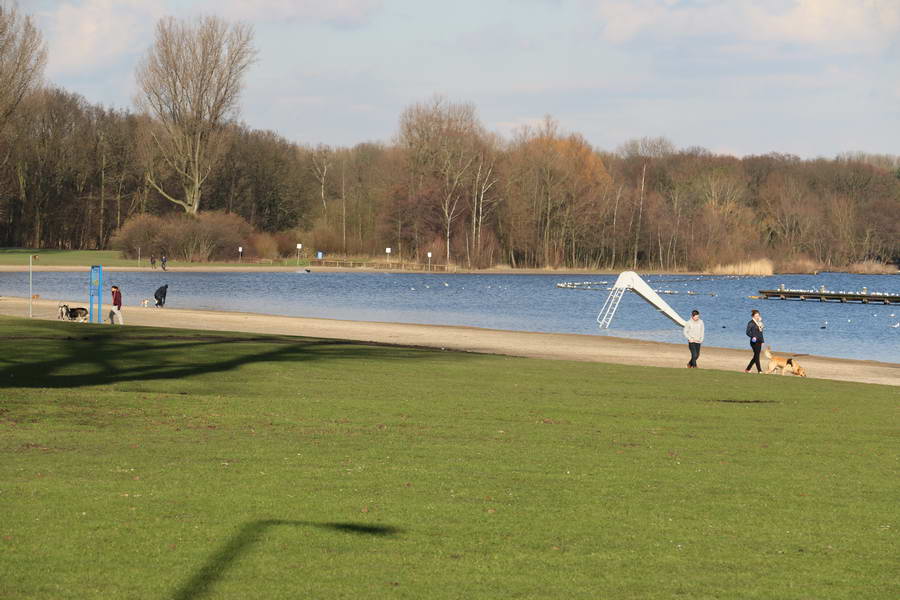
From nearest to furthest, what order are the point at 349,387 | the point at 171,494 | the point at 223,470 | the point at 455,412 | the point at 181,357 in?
the point at 171,494 → the point at 223,470 → the point at 455,412 → the point at 349,387 → the point at 181,357

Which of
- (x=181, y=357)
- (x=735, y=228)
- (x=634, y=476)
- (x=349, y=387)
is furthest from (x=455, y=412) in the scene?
(x=735, y=228)

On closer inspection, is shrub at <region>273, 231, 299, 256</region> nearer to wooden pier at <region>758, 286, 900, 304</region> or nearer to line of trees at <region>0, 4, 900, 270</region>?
line of trees at <region>0, 4, 900, 270</region>

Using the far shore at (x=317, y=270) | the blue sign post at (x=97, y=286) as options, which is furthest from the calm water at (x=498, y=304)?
the blue sign post at (x=97, y=286)

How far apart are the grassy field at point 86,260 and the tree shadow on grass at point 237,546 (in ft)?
300

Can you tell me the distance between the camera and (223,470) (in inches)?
481

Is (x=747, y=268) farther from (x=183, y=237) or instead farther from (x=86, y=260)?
(x=86, y=260)

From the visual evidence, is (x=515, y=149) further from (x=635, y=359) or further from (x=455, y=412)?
(x=455, y=412)

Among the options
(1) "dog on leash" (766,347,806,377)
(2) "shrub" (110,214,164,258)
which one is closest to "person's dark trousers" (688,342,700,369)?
(1) "dog on leash" (766,347,806,377)

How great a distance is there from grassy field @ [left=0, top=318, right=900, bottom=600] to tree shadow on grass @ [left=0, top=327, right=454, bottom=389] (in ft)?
0.57

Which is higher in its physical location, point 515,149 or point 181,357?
point 515,149

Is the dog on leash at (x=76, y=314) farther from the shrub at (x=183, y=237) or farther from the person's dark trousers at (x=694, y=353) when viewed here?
the shrub at (x=183, y=237)

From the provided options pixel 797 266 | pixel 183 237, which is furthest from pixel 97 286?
pixel 797 266

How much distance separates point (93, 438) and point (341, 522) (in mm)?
5227

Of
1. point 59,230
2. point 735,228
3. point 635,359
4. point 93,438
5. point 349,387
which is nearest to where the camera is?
point 93,438
